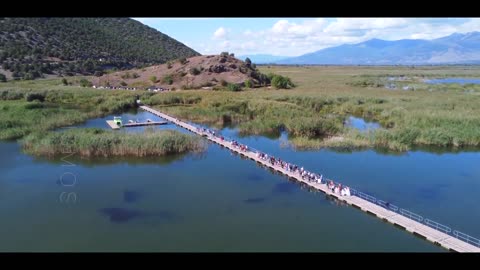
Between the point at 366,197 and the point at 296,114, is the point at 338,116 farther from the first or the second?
the point at 366,197

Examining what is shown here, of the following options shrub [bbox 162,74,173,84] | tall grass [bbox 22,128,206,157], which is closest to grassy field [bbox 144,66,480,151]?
tall grass [bbox 22,128,206,157]

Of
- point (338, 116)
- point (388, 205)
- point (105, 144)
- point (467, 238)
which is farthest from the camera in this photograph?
point (338, 116)

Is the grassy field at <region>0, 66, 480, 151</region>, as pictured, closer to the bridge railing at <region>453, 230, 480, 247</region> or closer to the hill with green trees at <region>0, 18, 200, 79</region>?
the bridge railing at <region>453, 230, 480, 247</region>

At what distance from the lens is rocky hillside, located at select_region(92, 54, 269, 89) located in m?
95.8

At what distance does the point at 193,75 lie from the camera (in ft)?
322

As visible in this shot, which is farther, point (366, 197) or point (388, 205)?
point (366, 197)

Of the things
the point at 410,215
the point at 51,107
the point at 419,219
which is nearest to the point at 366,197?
the point at 410,215

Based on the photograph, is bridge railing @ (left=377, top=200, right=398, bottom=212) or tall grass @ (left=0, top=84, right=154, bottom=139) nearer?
bridge railing @ (left=377, top=200, right=398, bottom=212)

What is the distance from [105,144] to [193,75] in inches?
2489

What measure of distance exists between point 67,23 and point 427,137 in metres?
161

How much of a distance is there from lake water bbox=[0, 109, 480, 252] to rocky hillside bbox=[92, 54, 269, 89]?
191 feet

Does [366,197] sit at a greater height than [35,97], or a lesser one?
lesser
